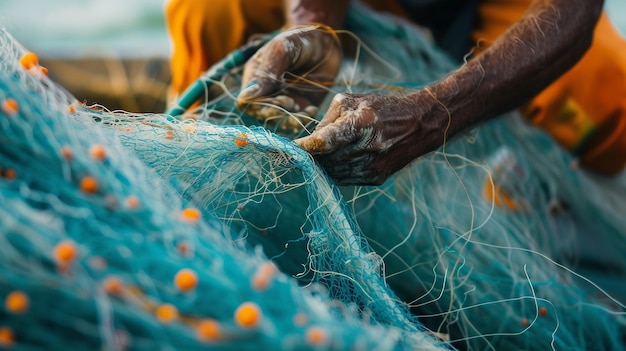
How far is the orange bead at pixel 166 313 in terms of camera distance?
45cm

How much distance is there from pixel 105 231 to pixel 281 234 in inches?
13.2

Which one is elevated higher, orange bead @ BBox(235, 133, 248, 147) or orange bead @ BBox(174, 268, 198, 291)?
orange bead @ BBox(174, 268, 198, 291)

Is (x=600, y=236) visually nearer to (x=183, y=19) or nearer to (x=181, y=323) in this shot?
(x=183, y=19)

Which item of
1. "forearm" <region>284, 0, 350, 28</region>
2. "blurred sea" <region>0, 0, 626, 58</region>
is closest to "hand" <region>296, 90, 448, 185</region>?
"forearm" <region>284, 0, 350, 28</region>

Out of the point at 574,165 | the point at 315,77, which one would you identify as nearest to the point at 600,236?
the point at 574,165

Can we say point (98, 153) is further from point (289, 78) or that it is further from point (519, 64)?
point (519, 64)

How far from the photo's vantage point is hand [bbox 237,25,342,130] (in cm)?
84

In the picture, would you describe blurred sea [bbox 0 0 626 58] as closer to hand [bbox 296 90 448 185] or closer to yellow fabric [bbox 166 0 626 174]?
yellow fabric [bbox 166 0 626 174]

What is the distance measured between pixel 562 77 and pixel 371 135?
2.13 feet

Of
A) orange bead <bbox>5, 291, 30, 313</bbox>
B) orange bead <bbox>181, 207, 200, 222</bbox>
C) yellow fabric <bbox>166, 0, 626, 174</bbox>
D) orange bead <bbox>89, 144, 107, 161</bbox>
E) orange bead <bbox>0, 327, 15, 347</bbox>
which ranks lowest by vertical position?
yellow fabric <bbox>166, 0, 626, 174</bbox>

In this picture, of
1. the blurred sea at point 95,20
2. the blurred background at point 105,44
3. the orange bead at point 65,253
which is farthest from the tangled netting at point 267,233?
the blurred sea at point 95,20

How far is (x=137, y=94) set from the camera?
228 centimetres

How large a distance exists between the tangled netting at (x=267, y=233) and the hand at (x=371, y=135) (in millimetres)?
26

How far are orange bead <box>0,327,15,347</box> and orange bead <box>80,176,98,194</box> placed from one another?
11 cm
